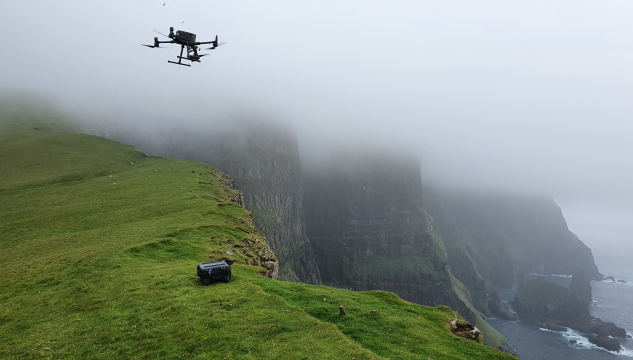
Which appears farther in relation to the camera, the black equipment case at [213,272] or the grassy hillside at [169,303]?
the black equipment case at [213,272]

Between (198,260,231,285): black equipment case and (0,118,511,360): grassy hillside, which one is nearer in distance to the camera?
(0,118,511,360): grassy hillside

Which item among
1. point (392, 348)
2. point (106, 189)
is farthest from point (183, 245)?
point (106, 189)

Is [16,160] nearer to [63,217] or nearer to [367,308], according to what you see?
[63,217]

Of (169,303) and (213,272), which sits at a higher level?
(213,272)

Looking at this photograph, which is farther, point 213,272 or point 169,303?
point 213,272
